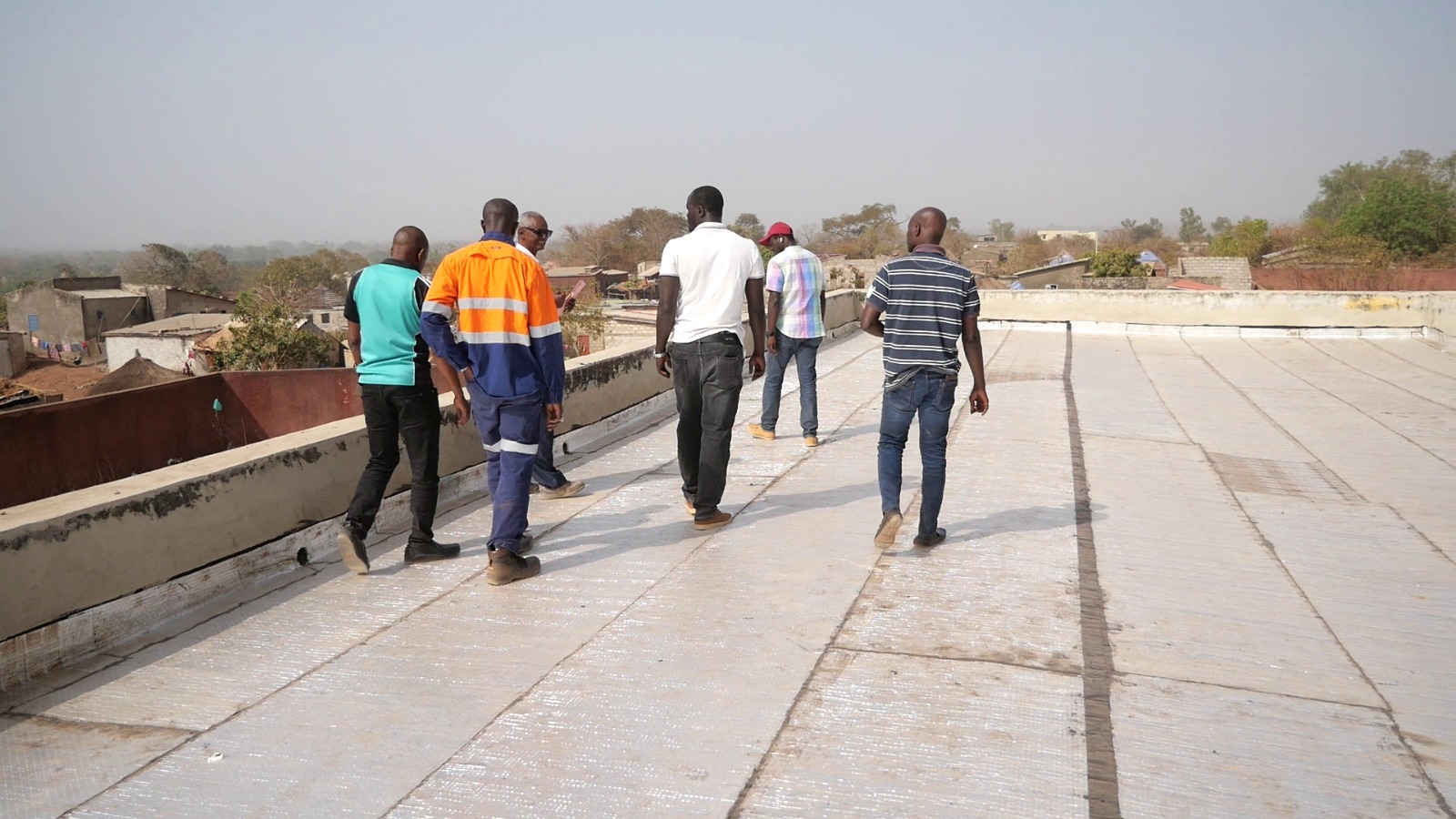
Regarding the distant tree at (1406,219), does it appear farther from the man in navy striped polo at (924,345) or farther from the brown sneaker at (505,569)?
the brown sneaker at (505,569)

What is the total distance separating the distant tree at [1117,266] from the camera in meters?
38.7

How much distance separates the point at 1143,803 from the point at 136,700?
3.37 m

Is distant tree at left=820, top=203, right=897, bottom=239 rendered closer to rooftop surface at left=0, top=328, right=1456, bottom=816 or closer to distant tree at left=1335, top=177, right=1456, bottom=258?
distant tree at left=1335, top=177, right=1456, bottom=258

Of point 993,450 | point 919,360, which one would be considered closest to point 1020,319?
point 993,450

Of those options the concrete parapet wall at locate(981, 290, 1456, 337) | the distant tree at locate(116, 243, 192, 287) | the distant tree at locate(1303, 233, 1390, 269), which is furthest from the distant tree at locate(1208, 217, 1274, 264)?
the distant tree at locate(116, 243, 192, 287)

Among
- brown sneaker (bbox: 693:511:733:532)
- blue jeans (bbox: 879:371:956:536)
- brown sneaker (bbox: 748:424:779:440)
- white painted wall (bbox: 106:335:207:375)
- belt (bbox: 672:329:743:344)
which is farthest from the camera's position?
white painted wall (bbox: 106:335:207:375)

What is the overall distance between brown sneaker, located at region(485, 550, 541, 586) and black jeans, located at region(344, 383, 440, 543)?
57 cm

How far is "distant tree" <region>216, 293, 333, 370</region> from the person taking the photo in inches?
1494

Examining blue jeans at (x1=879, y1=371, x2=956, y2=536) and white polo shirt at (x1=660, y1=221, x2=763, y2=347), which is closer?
blue jeans at (x1=879, y1=371, x2=956, y2=536)

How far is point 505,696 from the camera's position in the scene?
11.9 ft

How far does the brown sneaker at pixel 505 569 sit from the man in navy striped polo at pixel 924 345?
68.9 inches

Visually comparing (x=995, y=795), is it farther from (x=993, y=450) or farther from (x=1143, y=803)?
(x=993, y=450)

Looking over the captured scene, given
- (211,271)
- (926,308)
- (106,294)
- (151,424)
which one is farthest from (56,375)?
(211,271)

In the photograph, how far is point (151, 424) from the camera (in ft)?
44.5
